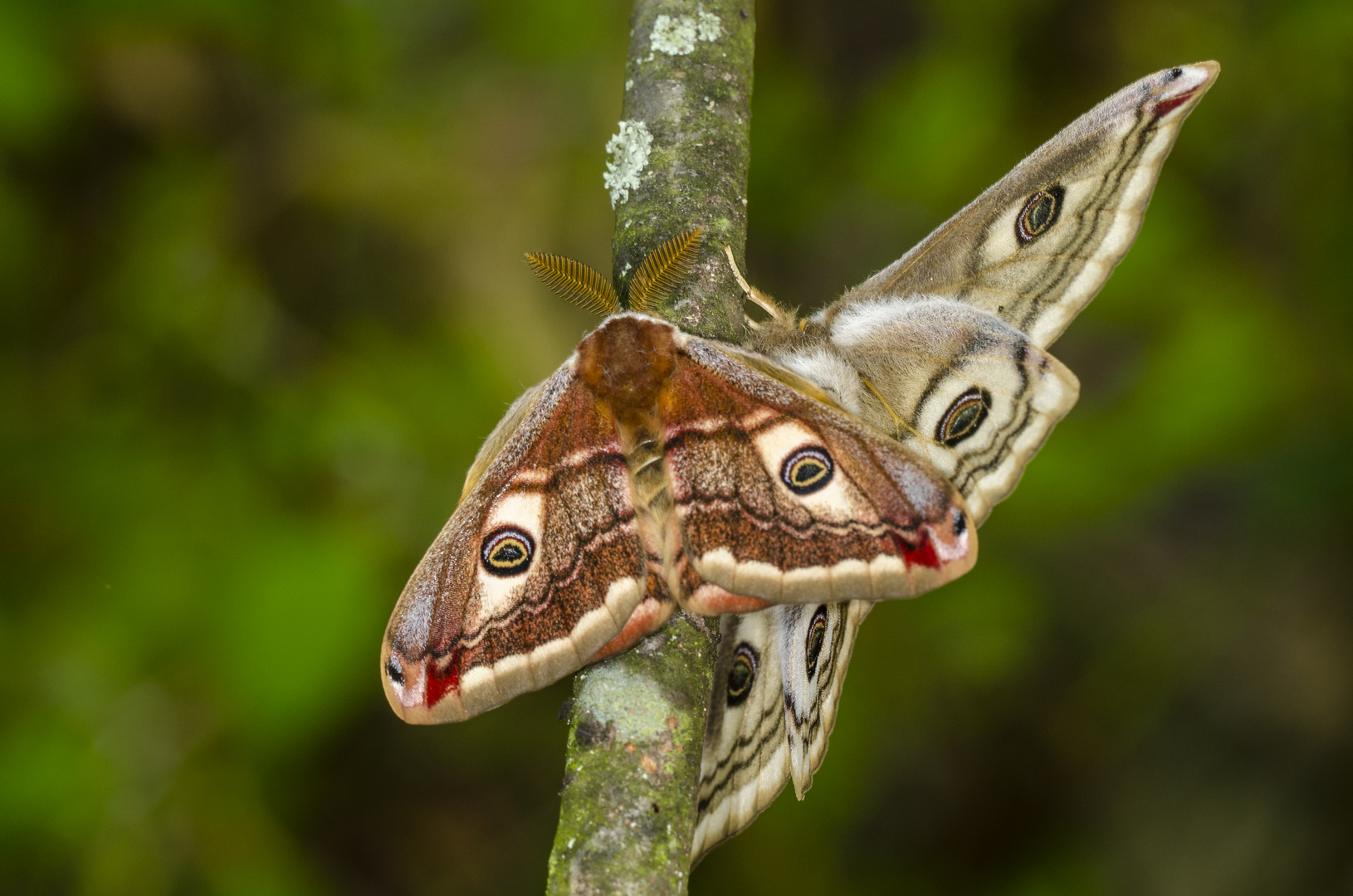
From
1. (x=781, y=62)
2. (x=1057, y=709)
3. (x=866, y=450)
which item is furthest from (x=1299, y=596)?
(x=866, y=450)

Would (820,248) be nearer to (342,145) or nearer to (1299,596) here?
(342,145)

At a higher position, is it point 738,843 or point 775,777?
point 775,777

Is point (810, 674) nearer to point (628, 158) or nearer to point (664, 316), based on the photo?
point (664, 316)

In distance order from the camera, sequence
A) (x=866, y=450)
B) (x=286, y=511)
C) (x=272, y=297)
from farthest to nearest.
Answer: (x=272, y=297) < (x=286, y=511) < (x=866, y=450)

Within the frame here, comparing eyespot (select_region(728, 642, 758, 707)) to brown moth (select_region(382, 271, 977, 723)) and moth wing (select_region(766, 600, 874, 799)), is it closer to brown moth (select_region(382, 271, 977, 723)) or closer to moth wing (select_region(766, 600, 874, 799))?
moth wing (select_region(766, 600, 874, 799))

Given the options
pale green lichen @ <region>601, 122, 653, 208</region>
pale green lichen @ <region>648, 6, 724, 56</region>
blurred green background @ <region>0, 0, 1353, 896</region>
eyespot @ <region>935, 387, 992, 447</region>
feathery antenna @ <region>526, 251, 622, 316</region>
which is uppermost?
pale green lichen @ <region>648, 6, 724, 56</region>

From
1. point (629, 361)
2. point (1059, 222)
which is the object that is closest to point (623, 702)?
point (629, 361)

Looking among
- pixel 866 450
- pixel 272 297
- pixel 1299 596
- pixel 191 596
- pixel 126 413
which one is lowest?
pixel 1299 596

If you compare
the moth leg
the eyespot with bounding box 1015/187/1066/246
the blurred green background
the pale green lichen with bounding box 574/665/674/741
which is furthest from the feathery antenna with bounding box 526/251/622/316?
the blurred green background
